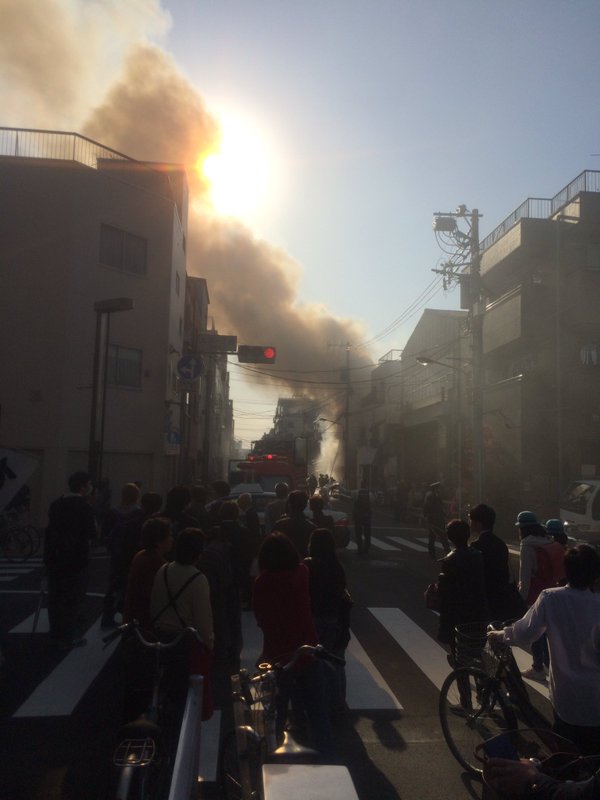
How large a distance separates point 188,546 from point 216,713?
6.52 feet

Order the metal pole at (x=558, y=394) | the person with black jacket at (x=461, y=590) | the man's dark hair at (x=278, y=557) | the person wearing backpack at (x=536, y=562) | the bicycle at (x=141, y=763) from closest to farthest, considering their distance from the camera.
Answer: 1. the bicycle at (x=141, y=763)
2. the man's dark hair at (x=278, y=557)
3. the person with black jacket at (x=461, y=590)
4. the person wearing backpack at (x=536, y=562)
5. the metal pole at (x=558, y=394)

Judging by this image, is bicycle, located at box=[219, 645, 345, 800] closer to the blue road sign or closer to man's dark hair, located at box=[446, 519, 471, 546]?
man's dark hair, located at box=[446, 519, 471, 546]

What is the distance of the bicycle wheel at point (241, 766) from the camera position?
10.7 ft

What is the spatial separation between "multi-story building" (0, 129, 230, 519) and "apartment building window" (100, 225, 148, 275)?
4 centimetres

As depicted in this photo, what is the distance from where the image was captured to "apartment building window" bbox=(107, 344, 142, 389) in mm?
24362

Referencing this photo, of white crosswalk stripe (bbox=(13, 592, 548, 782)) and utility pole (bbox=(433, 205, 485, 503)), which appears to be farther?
utility pole (bbox=(433, 205, 485, 503))

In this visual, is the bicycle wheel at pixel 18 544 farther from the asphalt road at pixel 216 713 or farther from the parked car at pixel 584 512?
the parked car at pixel 584 512

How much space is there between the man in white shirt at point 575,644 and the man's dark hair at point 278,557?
144 centimetres

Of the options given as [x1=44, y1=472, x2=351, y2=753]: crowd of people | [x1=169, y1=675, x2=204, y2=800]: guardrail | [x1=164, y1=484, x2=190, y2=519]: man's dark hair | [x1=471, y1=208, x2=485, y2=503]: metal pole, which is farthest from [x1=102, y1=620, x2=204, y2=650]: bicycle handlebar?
[x1=471, y1=208, x2=485, y2=503]: metal pole

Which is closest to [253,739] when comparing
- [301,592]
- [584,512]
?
[301,592]

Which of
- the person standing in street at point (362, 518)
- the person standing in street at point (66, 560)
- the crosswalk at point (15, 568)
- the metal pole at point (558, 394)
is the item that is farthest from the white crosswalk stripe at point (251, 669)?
the metal pole at point (558, 394)

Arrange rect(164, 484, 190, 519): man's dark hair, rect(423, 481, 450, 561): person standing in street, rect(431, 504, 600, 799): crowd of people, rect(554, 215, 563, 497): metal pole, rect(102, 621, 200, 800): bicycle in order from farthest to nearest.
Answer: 1. rect(554, 215, 563, 497): metal pole
2. rect(423, 481, 450, 561): person standing in street
3. rect(164, 484, 190, 519): man's dark hair
4. rect(102, 621, 200, 800): bicycle
5. rect(431, 504, 600, 799): crowd of people

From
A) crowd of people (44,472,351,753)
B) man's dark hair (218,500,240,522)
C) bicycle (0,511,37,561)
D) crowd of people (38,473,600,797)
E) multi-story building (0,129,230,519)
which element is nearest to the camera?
crowd of people (38,473,600,797)

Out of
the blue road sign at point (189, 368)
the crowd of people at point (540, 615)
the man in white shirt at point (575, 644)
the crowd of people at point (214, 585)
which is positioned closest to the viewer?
the crowd of people at point (540, 615)
